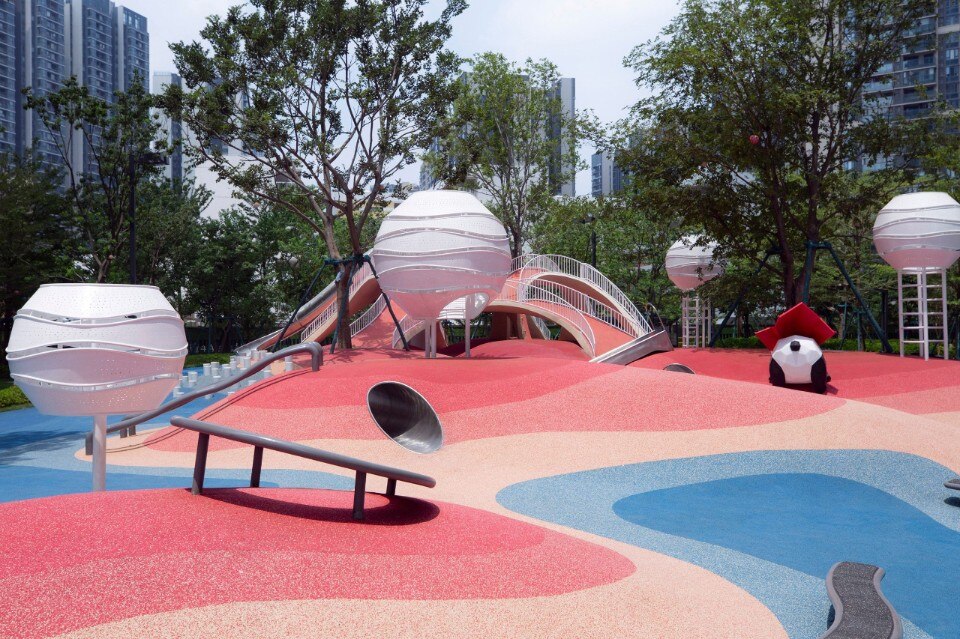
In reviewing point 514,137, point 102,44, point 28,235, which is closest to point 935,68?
point 514,137

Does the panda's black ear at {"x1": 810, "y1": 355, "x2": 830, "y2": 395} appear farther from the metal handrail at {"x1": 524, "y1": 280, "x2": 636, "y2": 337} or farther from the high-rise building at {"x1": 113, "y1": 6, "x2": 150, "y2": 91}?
the high-rise building at {"x1": 113, "y1": 6, "x2": 150, "y2": 91}

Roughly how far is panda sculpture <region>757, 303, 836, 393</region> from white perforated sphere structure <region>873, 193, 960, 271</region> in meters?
4.64

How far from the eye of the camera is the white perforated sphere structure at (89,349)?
6617 millimetres

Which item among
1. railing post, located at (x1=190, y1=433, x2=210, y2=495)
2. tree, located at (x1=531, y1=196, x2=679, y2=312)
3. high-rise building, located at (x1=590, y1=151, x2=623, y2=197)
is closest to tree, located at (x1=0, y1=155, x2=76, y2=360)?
tree, located at (x1=531, y1=196, x2=679, y2=312)

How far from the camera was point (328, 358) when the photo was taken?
22.4 metres

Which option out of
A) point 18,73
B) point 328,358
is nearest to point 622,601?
point 328,358

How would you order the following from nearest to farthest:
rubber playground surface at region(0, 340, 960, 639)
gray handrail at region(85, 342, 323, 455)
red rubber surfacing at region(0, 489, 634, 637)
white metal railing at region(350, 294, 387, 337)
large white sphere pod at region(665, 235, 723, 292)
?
red rubber surfacing at region(0, 489, 634, 637) < rubber playground surface at region(0, 340, 960, 639) < gray handrail at region(85, 342, 323, 455) < large white sphere pod at region(665, 235, 723, 292) < white metal railing at region(350, 294, 387, 337)

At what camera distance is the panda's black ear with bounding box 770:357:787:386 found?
16688mm

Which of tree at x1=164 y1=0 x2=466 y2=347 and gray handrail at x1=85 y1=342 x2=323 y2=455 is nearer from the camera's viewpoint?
gray handrail at x1=85 y1=342 x2=323 y2=455

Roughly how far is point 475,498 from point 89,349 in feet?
16.5

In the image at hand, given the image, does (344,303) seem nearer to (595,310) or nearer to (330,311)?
(330,311)

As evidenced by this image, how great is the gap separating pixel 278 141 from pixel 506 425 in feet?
46.1

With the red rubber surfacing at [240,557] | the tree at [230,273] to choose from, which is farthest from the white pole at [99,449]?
the tree at [230,273]

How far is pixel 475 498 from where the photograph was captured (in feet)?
31.5
